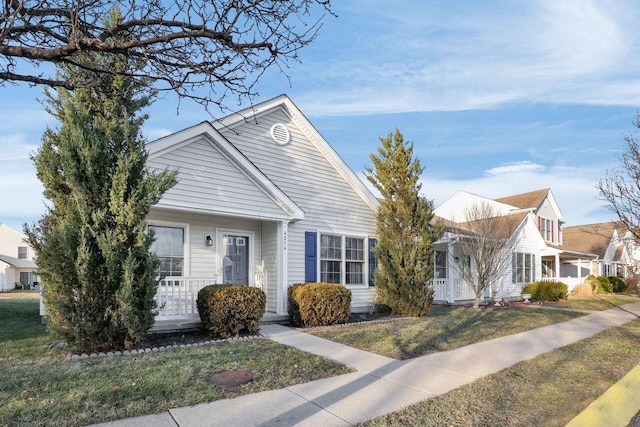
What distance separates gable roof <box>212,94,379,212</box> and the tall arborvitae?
449 centimetres

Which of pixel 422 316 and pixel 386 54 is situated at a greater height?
pixel 386 54

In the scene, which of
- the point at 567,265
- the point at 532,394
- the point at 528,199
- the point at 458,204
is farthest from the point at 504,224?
the point at 567,265

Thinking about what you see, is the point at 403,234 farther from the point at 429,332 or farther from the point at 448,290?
the point at 448,290

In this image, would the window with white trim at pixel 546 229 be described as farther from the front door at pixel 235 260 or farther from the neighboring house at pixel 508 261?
the front door at pixel 235 260

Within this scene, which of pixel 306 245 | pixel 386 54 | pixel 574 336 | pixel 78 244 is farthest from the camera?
pixel 306 245

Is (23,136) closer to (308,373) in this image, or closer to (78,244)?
(78,244)

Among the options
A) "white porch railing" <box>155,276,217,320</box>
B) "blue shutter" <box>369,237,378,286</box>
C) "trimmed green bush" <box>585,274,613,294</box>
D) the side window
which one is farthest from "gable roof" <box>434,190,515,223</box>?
"white porch railing" <box>155,276,217,320</box>

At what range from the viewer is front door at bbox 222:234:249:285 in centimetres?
1073

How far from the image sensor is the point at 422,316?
41.0ft

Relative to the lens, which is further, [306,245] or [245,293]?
[306,245]

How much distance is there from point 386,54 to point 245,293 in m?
5.67

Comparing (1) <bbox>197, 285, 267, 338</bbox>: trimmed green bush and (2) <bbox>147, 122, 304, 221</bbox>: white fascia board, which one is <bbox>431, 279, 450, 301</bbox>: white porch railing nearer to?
(2) <bbox>147, 122, 304, 221</bbox>: white fascia board

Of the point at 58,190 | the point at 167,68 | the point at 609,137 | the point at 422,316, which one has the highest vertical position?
the point at 609,137

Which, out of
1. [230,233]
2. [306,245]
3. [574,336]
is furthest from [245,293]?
[574,336]
